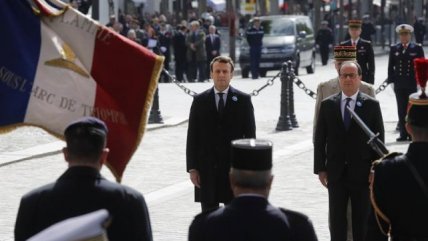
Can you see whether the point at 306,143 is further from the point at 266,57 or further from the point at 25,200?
the point at 266,57

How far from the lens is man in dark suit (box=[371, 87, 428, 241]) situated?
6.91 metres

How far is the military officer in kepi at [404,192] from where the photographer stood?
6.91 metres

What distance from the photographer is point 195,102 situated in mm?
11039

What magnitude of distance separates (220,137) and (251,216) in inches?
214

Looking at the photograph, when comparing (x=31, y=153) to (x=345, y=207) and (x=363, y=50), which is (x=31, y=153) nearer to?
(x=363, y=50)

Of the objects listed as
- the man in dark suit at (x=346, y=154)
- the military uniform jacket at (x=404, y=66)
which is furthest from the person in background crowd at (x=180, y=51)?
the man in dark suit at (x=346, y=154)

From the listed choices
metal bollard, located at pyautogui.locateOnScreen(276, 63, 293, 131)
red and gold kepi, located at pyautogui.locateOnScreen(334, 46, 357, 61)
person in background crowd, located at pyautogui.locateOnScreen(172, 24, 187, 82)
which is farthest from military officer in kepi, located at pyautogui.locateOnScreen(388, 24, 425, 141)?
person in background crowd, located at pyautogui.locateOnScreen(172, 24, 187, 82)

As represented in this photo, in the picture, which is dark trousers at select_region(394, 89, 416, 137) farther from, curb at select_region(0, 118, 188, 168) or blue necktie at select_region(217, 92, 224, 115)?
blue necktie at select_region(217, 92, 224, 115)

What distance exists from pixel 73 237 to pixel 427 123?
3456 mm

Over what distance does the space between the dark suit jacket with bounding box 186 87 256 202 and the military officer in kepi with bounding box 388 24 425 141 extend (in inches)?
390

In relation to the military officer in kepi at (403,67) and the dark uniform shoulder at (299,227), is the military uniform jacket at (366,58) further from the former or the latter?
the dark uniform shoulder at (299,227)

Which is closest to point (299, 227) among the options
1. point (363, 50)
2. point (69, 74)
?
point (69, 74)

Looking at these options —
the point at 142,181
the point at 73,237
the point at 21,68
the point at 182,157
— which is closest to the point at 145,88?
the point at 21,68

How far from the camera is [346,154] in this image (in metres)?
10.6
